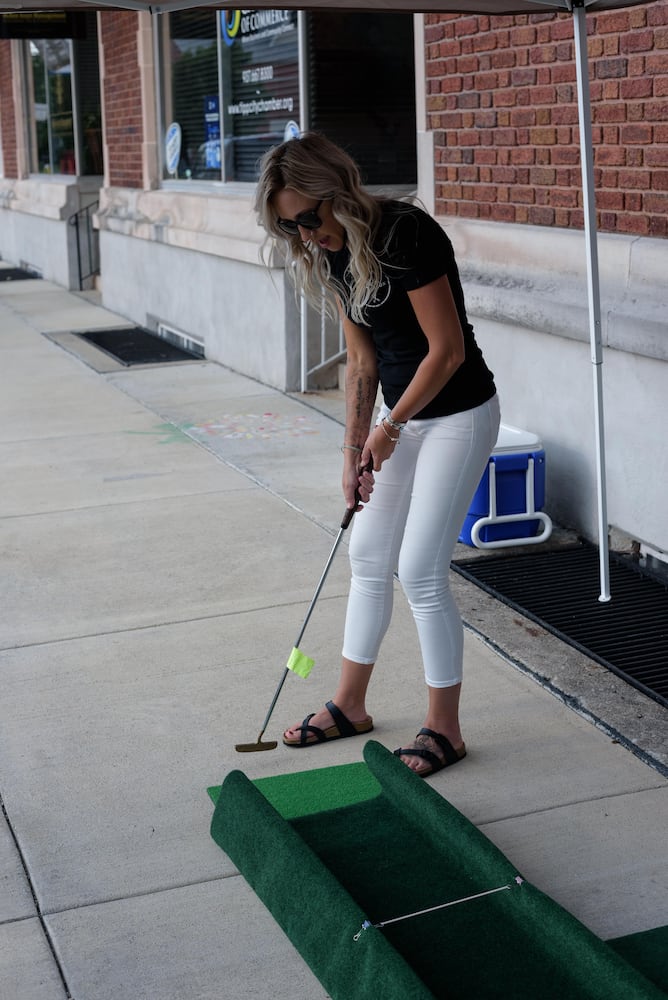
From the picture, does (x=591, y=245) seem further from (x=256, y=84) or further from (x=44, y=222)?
(x=44, y=222)

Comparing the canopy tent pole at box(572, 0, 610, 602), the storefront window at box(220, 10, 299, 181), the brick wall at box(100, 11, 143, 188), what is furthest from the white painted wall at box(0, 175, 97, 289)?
the canopy tent pole at box(572, 0, 610, 602)

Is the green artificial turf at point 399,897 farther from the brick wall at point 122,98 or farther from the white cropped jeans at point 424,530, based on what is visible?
the brick wall at point 122,98

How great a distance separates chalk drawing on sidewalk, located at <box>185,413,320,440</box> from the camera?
8.54m

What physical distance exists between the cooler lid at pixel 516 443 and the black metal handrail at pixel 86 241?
40.9 feet

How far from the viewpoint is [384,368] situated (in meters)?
3.70

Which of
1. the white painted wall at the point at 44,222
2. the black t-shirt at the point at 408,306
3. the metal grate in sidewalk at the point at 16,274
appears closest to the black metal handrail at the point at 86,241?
the white painted wall at the point at 44,222

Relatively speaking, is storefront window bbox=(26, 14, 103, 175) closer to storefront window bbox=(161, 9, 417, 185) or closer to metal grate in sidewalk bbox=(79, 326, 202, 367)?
metal grate in sidewalk bbox=(79, 326, 202, 367)

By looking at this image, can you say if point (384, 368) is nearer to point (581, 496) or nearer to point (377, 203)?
point (377, 203)

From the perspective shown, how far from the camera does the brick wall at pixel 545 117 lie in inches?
216

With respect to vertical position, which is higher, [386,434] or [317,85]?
[317,85]

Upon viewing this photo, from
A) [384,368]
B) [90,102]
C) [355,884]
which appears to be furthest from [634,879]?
[90,102]

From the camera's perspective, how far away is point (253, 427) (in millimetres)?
8773

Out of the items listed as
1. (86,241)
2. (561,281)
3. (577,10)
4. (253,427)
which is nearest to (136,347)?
(253,427)

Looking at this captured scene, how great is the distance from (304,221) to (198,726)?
1746 millimetres
